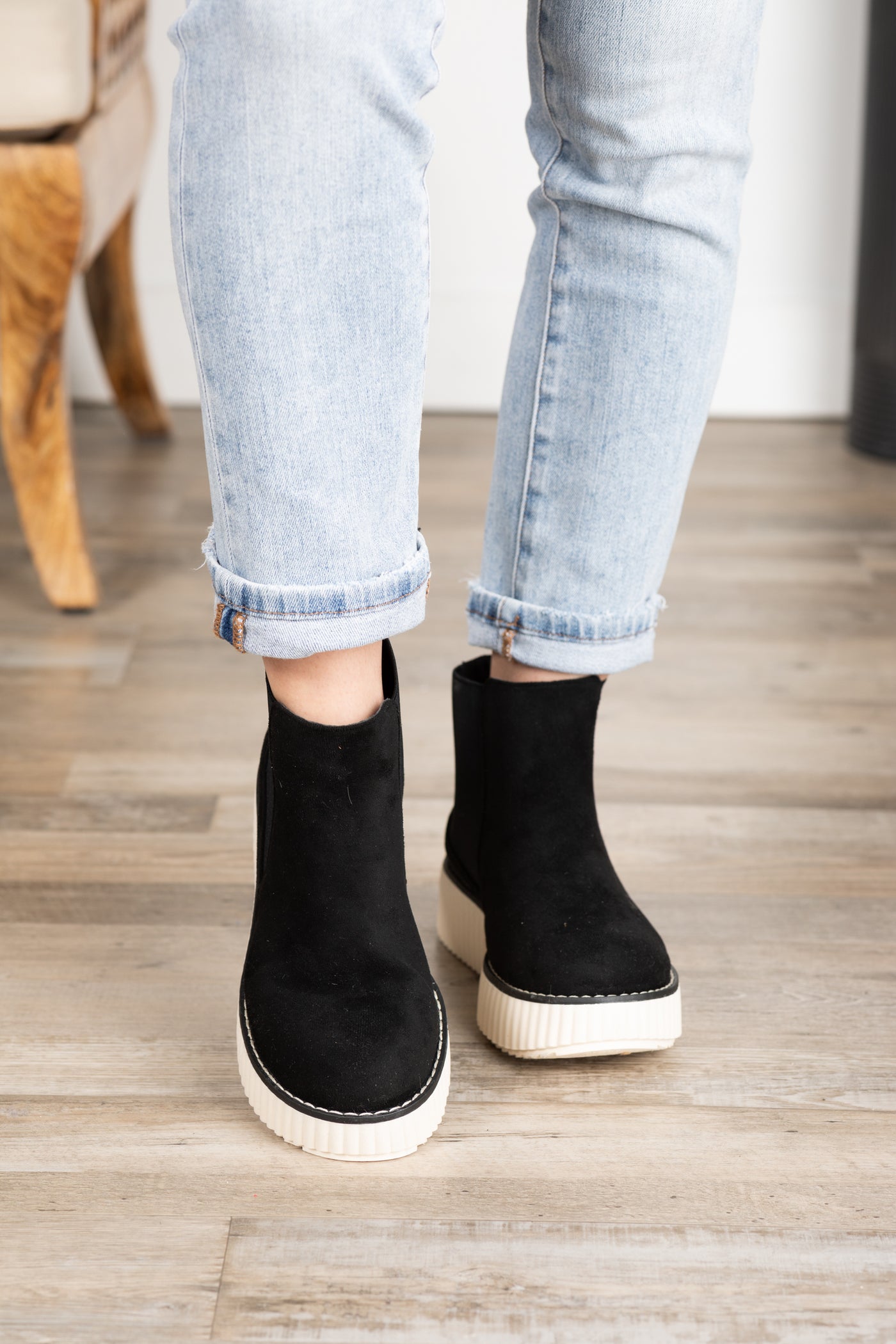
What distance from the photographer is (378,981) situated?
564 millimetres

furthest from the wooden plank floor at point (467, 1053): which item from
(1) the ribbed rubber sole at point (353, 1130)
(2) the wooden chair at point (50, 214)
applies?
(2) the wooden chair at point (50, 214)

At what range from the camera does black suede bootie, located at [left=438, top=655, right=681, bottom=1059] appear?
0.61 metres

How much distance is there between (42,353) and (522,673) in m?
0.68

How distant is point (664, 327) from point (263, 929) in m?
0.33

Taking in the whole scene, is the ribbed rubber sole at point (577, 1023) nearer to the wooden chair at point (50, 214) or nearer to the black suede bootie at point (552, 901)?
the black suede bootie at point (552, 901)

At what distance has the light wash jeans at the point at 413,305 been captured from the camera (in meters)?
0.46

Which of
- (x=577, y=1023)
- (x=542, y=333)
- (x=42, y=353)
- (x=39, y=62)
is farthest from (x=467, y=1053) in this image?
(x=39, y=62)

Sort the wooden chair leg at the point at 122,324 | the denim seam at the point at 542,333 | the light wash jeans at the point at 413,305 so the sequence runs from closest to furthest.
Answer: the light wash jeans at the point at 413,305, the denim seam at the point at 542,333, the wooden chair leg at the point at 122,324

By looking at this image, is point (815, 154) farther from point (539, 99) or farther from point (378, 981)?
point (378, 981)

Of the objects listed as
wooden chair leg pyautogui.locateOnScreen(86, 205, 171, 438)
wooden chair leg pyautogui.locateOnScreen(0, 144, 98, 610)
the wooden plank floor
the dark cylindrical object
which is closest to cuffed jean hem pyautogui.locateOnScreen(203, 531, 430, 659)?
the wooden plank floor

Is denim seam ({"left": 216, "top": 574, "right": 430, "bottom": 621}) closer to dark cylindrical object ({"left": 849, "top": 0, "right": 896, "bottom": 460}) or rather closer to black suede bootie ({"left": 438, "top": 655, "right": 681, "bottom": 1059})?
black suede bootie ({"left": 438, "top": 655, "right": 681, "bottom": 1059})

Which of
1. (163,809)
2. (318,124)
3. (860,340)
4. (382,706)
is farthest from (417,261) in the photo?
(860,340)

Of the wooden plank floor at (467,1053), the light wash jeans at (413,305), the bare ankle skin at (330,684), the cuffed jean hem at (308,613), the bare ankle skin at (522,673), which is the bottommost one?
the wooden plank floor at (467,1053)

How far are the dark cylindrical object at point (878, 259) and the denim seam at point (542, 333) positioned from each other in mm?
1193
